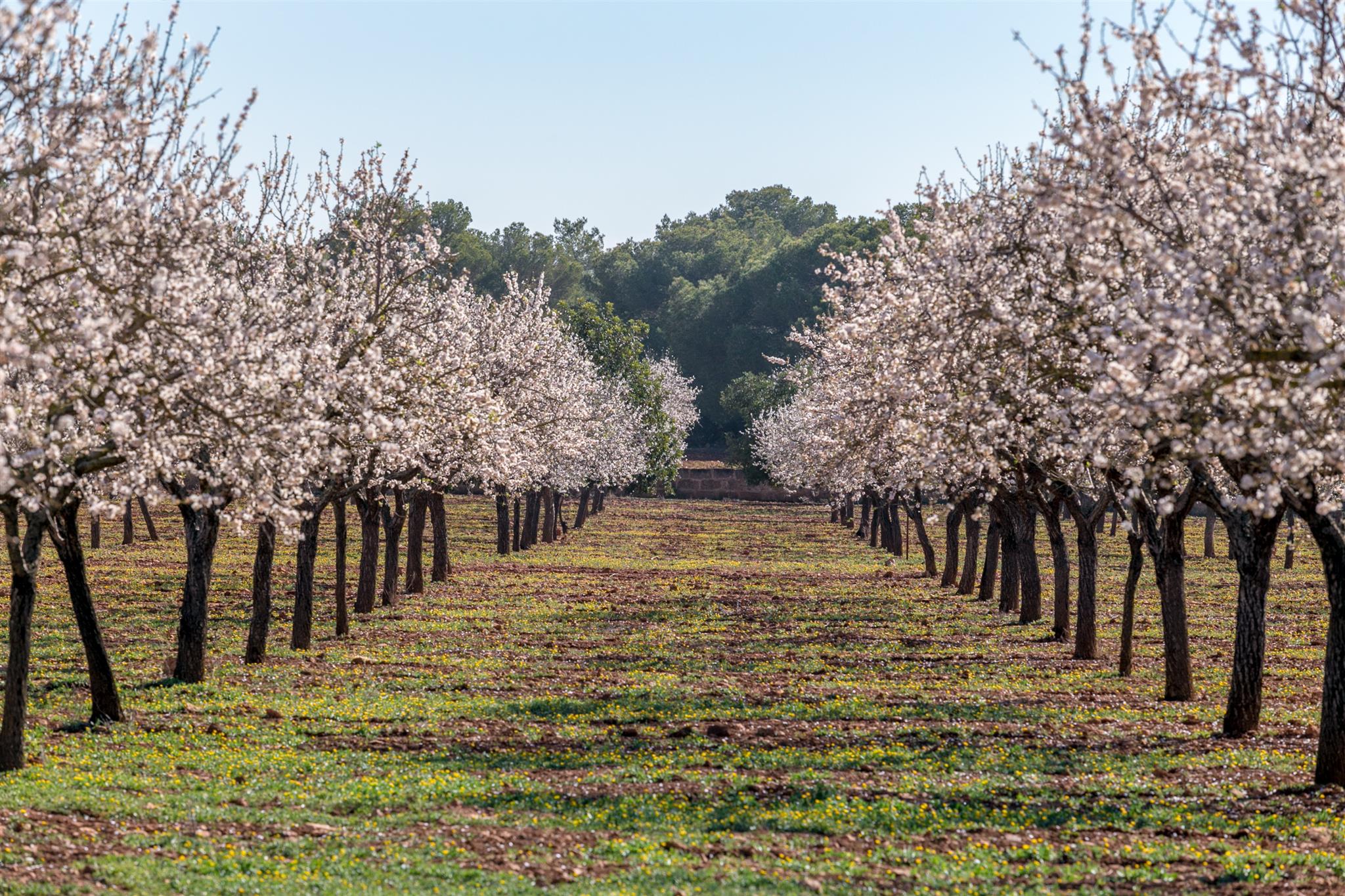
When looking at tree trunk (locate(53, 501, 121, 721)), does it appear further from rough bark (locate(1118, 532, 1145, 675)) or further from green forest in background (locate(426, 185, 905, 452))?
green forest in background (locate(426, 185, 905, 452))

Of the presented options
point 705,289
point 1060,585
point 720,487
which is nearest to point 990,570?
point 1060,585

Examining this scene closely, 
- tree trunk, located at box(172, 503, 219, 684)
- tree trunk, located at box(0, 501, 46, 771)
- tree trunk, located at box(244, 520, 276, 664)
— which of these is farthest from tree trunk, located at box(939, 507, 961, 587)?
tree trunk, located at box(0, 501, 46, 771)

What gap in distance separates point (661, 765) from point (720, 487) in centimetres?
10760

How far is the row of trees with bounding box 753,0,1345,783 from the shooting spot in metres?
9.77

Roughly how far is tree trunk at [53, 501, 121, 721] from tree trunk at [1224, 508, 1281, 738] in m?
16.5

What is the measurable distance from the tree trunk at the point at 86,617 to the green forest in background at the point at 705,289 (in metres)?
97.2

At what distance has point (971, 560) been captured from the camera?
148 feet

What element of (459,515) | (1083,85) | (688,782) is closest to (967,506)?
(688,782)

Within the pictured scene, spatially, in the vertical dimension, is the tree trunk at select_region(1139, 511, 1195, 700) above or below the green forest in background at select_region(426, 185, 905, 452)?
below

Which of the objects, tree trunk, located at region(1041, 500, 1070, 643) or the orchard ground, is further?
tree trunk, located at region(1041, 500, 1070, 643)

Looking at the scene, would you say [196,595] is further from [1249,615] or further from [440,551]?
[440,551]

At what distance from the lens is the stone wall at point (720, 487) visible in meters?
123

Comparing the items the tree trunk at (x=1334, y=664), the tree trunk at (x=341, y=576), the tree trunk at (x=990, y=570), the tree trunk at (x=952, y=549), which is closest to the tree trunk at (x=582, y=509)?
the tree trunk at (x=952, y=549)

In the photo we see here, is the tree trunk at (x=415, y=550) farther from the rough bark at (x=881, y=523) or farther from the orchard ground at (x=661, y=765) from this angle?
the rough bark at (x=881, y=523)
